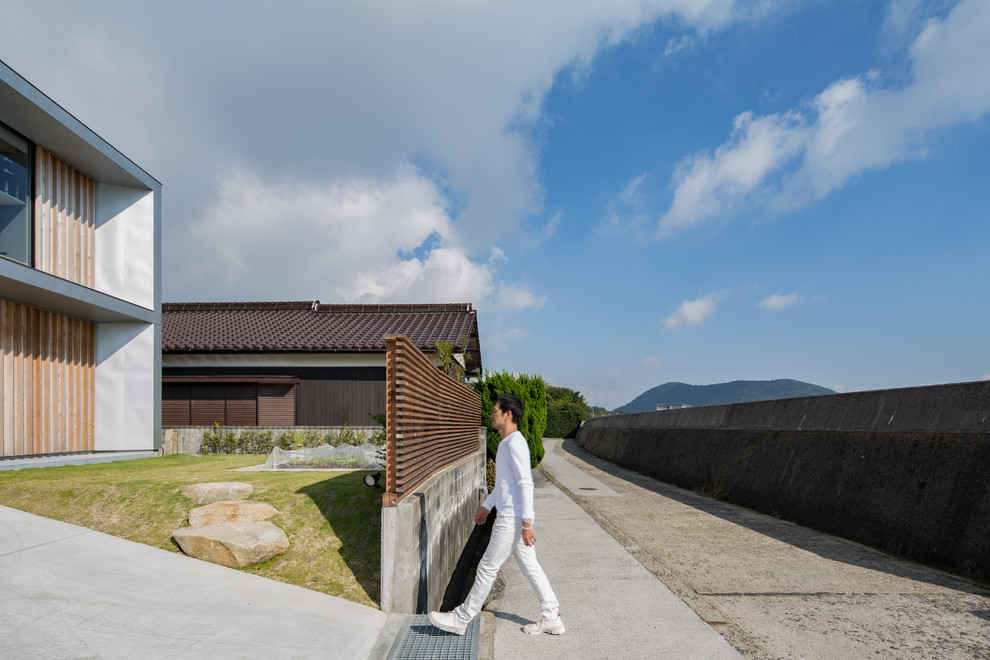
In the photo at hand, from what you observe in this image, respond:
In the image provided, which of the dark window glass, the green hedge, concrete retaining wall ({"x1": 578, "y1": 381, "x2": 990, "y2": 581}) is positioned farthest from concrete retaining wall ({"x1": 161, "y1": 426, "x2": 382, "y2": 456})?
concrete retaining wall ({"x1": 578, "y1": 381, "x2": 990, "y2": 581})

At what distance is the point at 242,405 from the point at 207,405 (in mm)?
1041

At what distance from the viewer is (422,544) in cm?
476

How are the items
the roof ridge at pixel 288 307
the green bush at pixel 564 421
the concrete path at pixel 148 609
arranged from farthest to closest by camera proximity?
the green bush at pixel 564 421
the roof ridge at pixel 288 307
the concrete path at pixel 148 609

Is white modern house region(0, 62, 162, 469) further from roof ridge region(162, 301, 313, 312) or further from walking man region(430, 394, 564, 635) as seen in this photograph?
roof ridge region(162, 301, 313, 312)

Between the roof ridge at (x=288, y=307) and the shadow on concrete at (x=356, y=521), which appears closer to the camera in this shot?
the shadow on concrete at (x=356, y=521)

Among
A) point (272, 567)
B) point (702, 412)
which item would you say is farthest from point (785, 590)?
point (702, 412)

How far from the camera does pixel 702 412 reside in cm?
1560

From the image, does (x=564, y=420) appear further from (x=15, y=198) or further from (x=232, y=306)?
(x=15, y=198)

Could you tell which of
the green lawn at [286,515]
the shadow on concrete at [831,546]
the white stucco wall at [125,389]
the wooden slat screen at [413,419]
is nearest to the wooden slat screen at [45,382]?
the white stucco wall at [125,389]

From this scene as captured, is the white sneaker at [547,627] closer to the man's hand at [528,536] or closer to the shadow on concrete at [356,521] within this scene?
the man's hand at [528,536]

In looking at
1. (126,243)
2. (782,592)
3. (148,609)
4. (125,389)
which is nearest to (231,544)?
(148,609)

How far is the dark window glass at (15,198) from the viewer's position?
365 inches

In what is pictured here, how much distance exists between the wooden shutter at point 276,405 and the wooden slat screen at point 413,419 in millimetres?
9344

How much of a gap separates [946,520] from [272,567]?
7.05 meters
